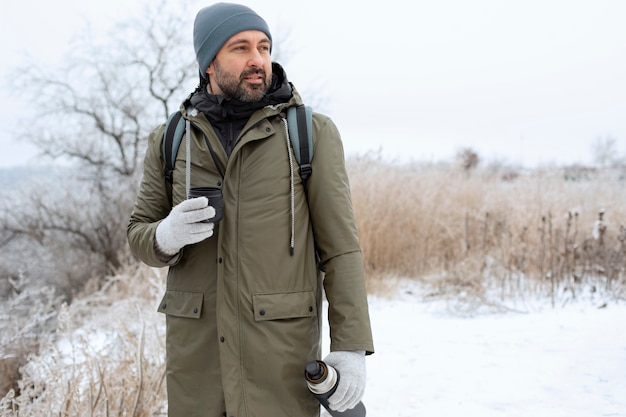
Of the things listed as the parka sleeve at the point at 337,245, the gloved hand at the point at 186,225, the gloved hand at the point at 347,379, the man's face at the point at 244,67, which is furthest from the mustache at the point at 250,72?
the gloved hand at the point at 347,379

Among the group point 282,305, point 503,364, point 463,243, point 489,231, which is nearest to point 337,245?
point 282,305

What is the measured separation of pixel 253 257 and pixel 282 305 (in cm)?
16

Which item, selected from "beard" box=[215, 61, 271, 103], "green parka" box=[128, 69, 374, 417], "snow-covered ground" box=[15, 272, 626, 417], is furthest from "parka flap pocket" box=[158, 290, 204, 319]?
"snow-covered ground" box=[15, 272, 626, 417]

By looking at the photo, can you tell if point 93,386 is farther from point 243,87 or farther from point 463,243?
point 463,243

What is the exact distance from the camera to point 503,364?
3.39 meters

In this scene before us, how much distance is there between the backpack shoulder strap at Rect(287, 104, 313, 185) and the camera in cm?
157

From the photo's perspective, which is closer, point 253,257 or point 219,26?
point 253,257

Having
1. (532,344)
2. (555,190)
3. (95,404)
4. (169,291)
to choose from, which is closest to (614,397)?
(532,344)

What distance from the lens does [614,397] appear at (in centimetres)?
276

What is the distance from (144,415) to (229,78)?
191cm

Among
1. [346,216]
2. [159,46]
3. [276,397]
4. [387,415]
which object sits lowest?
[387,415]

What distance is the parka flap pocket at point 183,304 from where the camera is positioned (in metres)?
1.57

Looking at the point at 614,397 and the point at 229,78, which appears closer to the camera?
the point at 229,78

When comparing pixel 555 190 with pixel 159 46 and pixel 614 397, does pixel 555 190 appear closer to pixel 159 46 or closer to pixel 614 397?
pixel 614 397
